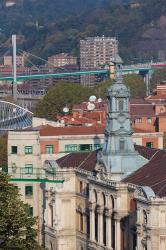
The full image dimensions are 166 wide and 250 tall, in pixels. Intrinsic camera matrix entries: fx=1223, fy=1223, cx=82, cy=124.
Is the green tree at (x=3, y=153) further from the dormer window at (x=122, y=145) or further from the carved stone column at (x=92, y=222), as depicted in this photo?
the dormer window at (x=122, y=145)

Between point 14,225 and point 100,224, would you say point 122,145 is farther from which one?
point 14,225

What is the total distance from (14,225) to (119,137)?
14.8m

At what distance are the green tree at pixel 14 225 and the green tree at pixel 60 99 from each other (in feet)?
220

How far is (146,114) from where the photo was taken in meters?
101

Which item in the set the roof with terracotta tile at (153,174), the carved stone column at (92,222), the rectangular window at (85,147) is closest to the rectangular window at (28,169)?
the rectangular window at (85,147)

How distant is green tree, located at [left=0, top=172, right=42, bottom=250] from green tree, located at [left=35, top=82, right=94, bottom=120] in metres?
67.2

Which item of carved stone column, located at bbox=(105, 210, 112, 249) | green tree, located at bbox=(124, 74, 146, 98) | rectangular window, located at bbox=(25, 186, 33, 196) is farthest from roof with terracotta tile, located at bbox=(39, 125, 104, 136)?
green tree, located at bbox=(124, 74, 146, 98)

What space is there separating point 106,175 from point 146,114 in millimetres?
43164

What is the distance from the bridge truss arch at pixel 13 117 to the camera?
10380cm

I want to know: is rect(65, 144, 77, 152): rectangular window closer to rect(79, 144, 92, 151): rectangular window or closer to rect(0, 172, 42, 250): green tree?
rect(79, 144, 92, 151): rectangular window

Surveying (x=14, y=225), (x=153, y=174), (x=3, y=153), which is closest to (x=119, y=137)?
(x=153, y=174)

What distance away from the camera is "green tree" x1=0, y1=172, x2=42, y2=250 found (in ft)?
147

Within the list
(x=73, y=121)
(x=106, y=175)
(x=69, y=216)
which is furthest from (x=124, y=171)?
(x=73, y=121)

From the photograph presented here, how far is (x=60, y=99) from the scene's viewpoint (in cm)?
12238
